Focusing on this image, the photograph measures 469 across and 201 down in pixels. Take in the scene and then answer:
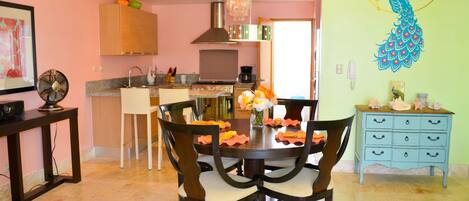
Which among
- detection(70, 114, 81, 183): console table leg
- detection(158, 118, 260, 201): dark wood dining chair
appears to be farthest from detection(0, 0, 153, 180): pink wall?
detection(158, 118, 260, 201): dark wood dining chair

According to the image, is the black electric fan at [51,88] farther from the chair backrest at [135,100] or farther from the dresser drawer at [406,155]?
the dresser drawer at [406,155]

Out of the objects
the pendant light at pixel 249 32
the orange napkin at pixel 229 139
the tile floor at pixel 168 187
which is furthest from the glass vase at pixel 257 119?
the tile floor at pixel 168 187

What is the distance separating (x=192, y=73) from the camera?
7.15 metres

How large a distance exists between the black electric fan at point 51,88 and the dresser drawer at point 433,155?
3.65 meters

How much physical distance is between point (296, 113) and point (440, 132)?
57.4 inches

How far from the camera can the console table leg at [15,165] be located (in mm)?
3455

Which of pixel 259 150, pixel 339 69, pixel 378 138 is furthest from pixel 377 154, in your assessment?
pixel 259 150

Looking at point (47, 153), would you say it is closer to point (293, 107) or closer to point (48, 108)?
point (48, 108)

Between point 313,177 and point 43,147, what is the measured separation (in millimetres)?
2820

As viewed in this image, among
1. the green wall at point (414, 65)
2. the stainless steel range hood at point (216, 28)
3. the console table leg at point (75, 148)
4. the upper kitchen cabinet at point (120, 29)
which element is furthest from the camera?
the stainless steel range hood at point (216, 28)

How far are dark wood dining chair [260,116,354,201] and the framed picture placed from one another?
256cm

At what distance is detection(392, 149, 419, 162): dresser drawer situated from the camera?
3.96 m

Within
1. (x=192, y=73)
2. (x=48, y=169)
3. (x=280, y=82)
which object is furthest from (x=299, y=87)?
(x=48, y=169)

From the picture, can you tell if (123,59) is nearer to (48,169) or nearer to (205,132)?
(48,169)
